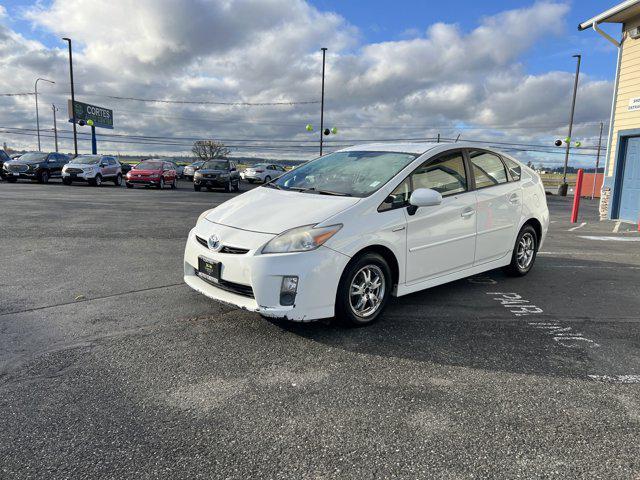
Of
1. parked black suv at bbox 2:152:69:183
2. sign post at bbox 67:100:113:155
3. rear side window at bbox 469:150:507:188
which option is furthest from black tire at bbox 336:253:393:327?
sign post at bbox 67:100:113:155

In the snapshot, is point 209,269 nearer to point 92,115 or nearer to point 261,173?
point 261,173

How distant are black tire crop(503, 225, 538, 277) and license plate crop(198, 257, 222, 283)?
3.74m

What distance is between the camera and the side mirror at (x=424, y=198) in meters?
4.24

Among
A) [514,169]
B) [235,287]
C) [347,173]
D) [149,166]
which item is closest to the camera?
[235,287]

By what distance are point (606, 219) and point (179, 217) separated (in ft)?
40.5

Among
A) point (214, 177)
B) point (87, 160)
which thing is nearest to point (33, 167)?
point (87, 160)

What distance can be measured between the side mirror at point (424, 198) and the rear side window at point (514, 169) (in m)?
2.05

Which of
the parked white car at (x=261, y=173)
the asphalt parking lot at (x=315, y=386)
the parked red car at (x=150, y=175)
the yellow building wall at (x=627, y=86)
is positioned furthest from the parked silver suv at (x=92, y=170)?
the yellow building wall at (x=627, y=86)

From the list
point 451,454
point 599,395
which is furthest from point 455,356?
point 451,454

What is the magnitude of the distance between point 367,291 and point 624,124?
13075 mm

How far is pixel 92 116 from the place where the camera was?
4216 cm

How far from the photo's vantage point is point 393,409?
2.86 meters

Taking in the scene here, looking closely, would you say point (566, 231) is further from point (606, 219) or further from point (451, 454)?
point (451, 454)

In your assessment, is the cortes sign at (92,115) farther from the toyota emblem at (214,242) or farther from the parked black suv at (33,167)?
the toyota emblem at (214,242)
